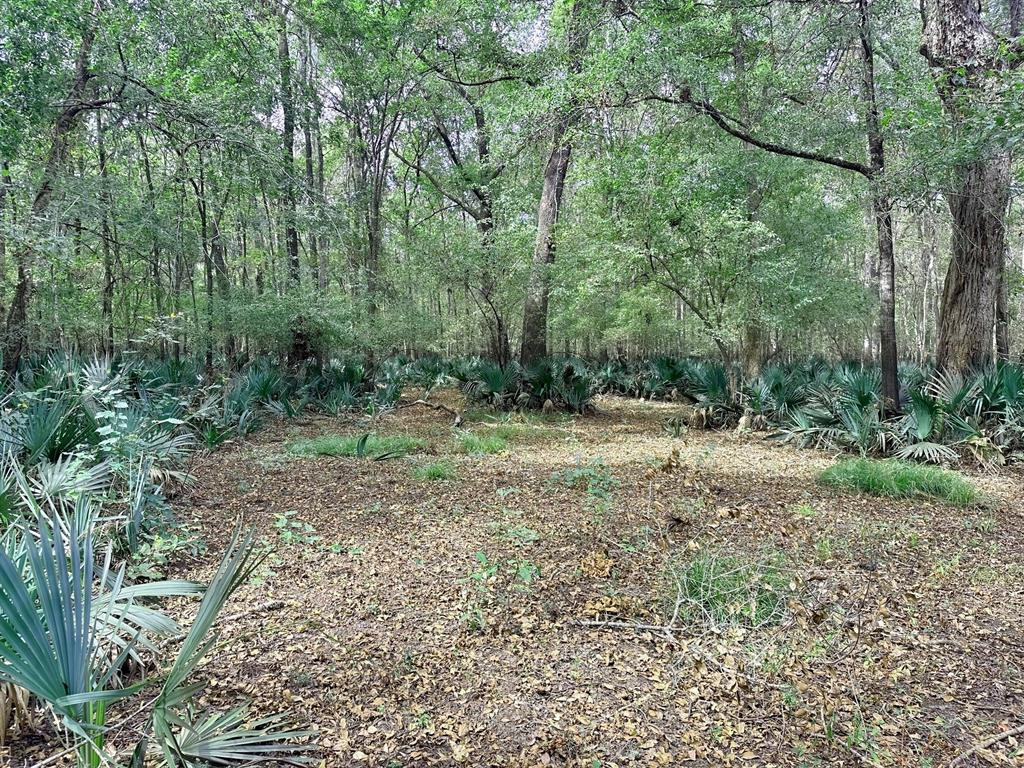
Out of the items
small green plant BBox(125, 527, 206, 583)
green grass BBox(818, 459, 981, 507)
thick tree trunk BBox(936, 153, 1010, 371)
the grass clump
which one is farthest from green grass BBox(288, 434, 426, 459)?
thick tree trunk BBox(936, 153, 1010, 371)

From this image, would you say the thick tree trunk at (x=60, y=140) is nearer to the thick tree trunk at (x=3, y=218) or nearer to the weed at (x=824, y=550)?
the thick tree trunk at (x=3, y=218)

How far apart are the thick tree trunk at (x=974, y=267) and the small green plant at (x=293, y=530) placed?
27.1ft

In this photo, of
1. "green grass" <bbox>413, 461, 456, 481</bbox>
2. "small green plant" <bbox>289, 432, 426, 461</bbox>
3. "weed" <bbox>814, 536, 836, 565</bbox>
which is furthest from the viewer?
"small green plant" <bbox>289, 432, 426, 461</bbox>

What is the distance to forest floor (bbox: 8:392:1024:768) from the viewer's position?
228 cm

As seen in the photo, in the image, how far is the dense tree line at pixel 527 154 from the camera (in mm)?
6469

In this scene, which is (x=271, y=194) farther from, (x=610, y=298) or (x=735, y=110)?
(x=610, y=298)

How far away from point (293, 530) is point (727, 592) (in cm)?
338

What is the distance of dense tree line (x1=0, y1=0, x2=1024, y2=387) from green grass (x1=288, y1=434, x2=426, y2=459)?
10.4 feet

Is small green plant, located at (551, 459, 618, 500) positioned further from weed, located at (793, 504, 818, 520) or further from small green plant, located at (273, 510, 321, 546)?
small green plant, located at (273, 510, 321, 546)

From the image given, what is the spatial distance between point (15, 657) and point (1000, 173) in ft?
32.1

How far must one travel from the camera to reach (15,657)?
143cm

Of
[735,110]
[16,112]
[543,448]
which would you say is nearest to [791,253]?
[735,110]

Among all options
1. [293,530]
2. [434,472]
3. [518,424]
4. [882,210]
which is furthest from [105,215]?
[882,210]

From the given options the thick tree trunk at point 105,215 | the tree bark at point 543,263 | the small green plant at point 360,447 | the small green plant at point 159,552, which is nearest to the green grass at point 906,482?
the small green plant at point 360,447
